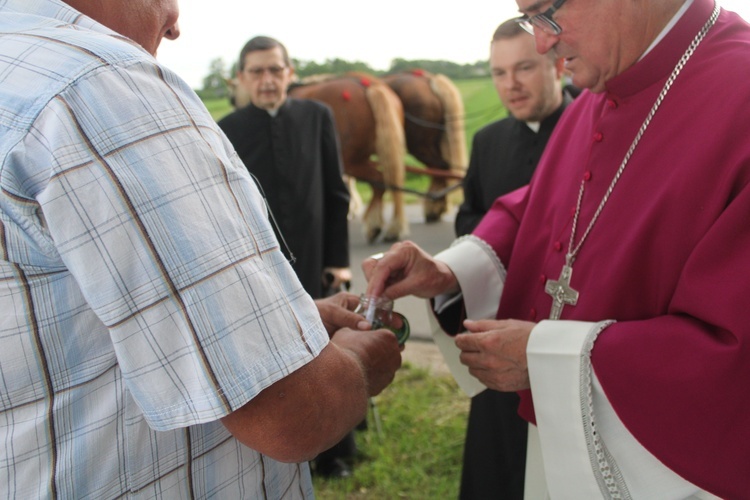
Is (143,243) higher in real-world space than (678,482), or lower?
higher

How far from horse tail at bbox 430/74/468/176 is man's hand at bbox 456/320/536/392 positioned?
850 cm

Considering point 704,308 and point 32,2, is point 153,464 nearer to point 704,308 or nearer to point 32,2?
point 32,2

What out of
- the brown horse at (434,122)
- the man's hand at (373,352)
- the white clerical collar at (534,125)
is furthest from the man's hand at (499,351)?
the brown horse at (434,122)

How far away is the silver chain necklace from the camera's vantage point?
1547mm

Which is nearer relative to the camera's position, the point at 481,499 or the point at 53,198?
the point at 53,198

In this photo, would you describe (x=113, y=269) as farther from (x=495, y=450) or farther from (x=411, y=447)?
(x=411, y=447)

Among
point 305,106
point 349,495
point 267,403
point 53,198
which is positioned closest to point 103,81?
point 53,198

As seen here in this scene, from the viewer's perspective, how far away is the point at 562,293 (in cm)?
164

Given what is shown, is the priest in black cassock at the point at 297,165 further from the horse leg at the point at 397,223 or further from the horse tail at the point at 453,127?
the horse tail at the point at 453,127

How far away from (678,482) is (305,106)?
305cm

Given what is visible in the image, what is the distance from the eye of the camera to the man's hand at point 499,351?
5.04 feet

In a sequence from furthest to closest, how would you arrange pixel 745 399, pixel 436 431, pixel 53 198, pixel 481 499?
Answer: pixel 436 431, pixel 481 499, pixel 745 399, pixel 53 198

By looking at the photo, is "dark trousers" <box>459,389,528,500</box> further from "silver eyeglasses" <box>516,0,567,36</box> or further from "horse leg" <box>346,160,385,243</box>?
"horse leg" <box>346,160,385,243</box>

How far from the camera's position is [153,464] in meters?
1.05
